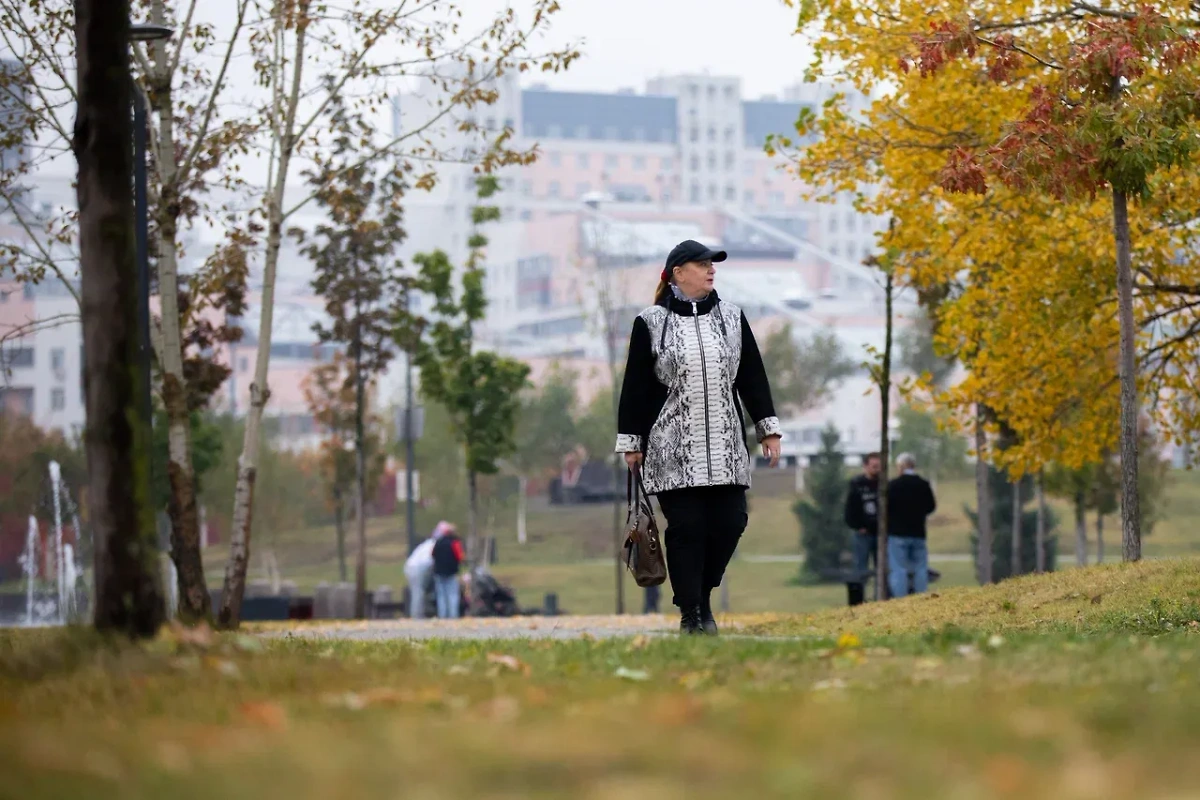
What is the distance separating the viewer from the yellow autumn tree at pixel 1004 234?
17.3 metres

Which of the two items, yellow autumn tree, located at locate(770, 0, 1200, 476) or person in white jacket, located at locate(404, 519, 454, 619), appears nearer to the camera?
yellow autumn tree, located at locate(770, 0, 1200, 476)

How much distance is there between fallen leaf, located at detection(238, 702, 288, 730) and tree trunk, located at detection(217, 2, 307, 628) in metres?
15.3

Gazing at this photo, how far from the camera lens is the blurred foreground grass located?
3639mm

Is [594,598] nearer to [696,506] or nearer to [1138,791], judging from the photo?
[696,506]

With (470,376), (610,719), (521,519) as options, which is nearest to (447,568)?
(470,376)

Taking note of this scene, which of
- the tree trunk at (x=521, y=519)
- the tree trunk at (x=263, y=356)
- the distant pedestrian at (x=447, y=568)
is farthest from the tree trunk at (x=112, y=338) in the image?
A: the tree trunk at (x=521, y=519)

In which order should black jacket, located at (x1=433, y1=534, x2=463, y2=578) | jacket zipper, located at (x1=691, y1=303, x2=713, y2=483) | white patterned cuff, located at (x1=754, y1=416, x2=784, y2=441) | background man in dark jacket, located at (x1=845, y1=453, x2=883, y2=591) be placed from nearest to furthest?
jacket zipper, located at (x1=691, y1=303, x2=713, y2=483) < white patterned cuff, located at (x1=754, y1=416, x2=784, y2=441) < background man in dark jacket, located at (x1=845, y1=453, x2=883, y2=591) < black jacket, located at (x1=433, y1=534, x2=463, y2=578)

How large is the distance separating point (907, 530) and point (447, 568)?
375 inches

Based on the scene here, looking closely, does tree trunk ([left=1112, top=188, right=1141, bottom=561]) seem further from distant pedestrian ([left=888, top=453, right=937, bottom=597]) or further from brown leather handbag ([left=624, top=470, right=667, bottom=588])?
brown leather handbag ([left=624, top=470, right=667, bottom=588])

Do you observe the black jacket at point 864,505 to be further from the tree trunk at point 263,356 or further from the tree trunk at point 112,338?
the tree trunk at point 112,338

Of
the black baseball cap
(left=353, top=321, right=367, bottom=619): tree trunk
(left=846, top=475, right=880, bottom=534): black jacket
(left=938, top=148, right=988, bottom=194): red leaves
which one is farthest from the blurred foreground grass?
(left=353, top=321, right=367, bottom=619): tree trunk

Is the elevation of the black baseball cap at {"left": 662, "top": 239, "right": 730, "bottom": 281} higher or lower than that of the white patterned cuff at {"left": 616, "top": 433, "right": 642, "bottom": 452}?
higher

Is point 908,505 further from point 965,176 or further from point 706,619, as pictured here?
point 706,619

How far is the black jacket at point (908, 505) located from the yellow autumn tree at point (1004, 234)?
103cm
